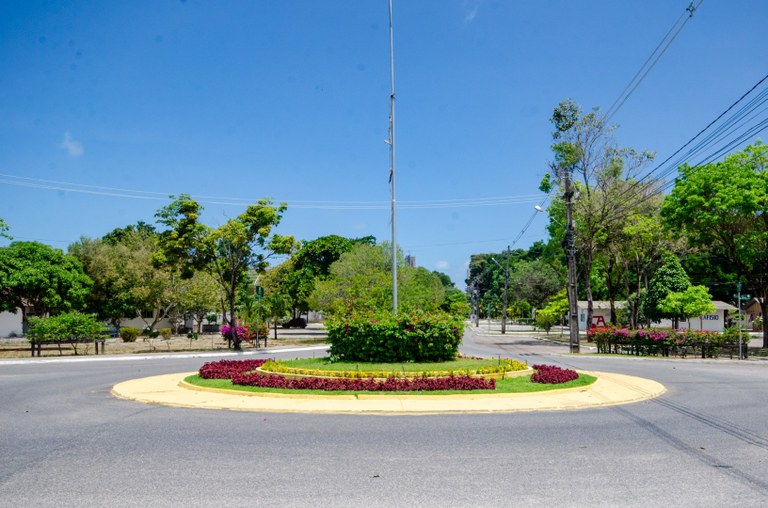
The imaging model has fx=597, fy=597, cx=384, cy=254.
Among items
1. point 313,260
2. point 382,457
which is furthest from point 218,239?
point 313,260

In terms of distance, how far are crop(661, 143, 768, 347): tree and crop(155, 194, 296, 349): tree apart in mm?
23293

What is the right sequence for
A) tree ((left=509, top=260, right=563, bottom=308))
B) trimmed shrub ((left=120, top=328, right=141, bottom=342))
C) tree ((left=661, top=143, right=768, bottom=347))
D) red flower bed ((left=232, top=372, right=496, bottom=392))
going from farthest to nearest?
1. tree ((left=509, top=260, right=563, bottom=308))
2. trimmed shrub ((left=120, top=328, right=141, bottom=342))
3. tree ((left=661, top=143, right=768, bottom=347))
4. red flower bed ((left=232, top=372, right=496, bottom=392))

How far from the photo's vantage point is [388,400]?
1350 centimetres

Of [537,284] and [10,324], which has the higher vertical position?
[537,284]

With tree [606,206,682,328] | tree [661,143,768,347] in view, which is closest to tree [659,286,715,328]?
tree [661,143,768,347]

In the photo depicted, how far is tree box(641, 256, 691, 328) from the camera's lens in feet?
137

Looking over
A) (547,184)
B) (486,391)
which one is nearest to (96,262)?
(547,184)

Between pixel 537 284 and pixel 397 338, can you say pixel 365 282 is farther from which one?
pixel 537 284

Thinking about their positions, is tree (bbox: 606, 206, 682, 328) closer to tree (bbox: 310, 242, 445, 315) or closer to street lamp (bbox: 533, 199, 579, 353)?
street lamp (bbox: 533, 199, 579, 353)

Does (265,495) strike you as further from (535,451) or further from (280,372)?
(280,372)

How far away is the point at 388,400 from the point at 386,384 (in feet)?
2.88

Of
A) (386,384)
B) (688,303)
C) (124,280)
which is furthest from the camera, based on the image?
(124,280)

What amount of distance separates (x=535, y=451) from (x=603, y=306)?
57486mm

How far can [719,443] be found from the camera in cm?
917
